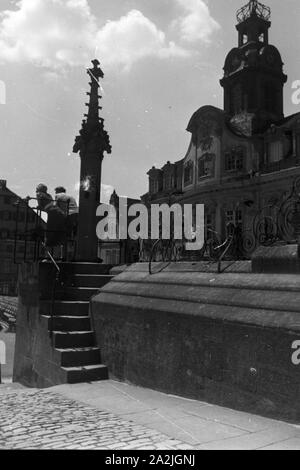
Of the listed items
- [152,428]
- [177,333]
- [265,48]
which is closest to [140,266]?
[177,333]

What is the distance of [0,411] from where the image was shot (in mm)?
6566

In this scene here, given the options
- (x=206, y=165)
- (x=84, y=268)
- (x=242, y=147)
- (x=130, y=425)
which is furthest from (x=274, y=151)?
(x=130, y=425)

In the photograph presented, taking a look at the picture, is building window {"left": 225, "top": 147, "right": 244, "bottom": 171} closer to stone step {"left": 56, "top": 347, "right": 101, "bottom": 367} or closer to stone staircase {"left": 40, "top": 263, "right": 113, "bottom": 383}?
stone staircase {"left": 40, "top": 263, "right": 113, "bottom": 383}

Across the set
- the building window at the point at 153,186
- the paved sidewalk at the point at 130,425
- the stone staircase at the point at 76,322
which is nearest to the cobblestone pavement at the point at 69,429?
the paved sidewalk at the point at 130,425

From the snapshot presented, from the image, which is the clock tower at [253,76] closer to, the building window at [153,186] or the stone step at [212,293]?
the building window at [153,186]

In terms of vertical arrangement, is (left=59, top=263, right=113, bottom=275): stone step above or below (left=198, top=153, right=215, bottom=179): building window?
below

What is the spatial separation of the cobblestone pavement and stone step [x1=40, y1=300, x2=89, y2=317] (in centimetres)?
357

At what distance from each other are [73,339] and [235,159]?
1030 inches

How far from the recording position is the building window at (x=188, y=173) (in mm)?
36566

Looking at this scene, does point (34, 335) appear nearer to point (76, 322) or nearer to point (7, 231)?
point (76, 322)

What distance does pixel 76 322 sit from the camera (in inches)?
405

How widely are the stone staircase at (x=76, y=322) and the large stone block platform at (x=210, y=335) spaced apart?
33 cm

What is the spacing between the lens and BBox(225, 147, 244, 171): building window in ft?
108

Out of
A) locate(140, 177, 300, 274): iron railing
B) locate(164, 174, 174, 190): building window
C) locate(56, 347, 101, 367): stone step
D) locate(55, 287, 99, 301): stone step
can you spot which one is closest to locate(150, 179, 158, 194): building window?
locate(164, 174, 174, 190): building window
